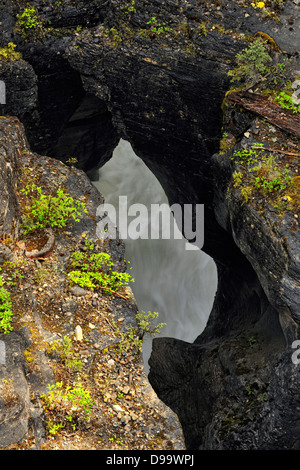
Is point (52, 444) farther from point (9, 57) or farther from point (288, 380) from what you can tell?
point (9, 57)

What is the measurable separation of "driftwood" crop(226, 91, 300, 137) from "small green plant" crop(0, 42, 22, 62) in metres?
4.63

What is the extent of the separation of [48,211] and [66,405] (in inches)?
132

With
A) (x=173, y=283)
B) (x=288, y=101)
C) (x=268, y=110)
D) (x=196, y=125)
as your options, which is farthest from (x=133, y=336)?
(x=173, y=283)

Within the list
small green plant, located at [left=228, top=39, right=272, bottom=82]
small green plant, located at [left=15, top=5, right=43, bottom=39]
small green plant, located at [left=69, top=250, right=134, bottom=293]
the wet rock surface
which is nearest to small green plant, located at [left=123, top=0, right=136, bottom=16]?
small green plant, located at [left=15, top=5, right=43, bottom=39]

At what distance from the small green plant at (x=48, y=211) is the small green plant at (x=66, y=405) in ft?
9.32

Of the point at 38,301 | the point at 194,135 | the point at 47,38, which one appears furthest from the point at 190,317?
the point at 38,301

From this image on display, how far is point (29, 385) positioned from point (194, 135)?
23.1 feet

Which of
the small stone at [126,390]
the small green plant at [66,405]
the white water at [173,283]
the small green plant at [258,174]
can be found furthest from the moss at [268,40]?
the white water at [173,283]

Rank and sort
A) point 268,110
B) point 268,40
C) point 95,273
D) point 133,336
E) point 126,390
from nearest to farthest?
point 126,390
point 133,336
point 95,273
point 268,110
point 268,40

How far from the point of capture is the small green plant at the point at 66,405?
8250 millimetres

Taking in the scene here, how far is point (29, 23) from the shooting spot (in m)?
13.4

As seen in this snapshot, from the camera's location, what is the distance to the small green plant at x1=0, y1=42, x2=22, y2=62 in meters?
13.3

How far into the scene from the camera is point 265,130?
11328 mm

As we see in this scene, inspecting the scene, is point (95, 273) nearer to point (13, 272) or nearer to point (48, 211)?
point (13, 272)
